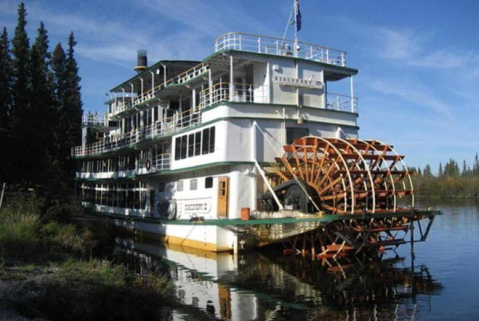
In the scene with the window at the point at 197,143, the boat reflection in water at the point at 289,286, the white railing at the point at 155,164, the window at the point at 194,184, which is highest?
the window at the point at 197,143

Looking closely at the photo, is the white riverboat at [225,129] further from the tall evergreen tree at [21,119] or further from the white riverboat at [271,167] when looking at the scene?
the tall evergreen tree at [21,119]

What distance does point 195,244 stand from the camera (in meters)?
19.2

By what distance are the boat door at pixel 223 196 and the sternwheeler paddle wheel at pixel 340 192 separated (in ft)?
5.16

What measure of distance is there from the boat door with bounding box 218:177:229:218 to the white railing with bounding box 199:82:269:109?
10.4 feet

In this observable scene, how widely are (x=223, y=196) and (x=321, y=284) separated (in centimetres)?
638

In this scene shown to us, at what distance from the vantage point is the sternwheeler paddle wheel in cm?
1582

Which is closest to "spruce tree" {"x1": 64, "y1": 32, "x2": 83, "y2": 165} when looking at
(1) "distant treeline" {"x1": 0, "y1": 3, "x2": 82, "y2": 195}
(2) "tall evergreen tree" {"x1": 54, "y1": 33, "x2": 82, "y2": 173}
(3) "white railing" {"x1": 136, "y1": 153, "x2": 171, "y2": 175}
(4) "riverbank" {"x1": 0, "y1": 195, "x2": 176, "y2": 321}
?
(2) "tall evergreen tree" {"x1": 54, "y1": 33, "x2": 82, "y2": 173}

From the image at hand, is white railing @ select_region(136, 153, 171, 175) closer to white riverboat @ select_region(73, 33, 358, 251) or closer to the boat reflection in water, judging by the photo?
white riverboat @ select_region(73, 33, 358, 251)

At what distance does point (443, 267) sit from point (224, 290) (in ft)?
24.4

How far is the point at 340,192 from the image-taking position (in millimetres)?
16500

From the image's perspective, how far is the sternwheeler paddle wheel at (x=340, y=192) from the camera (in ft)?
51.9

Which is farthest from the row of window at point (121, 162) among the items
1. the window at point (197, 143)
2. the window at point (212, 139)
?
the window at point (212, 139)

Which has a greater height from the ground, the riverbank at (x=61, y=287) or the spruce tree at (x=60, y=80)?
the spruce tree at (x=60, y=80)

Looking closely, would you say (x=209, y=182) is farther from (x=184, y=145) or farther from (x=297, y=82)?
(x=297, y=82)
